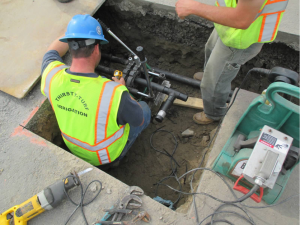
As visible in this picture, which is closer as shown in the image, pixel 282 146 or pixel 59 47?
pixel 282 146

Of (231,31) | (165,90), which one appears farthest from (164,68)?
(231,31)

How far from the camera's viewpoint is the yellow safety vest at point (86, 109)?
1748 mm

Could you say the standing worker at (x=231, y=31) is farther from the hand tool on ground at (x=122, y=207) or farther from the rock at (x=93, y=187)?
the rock at (x=93, y=187)

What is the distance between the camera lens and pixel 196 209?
1.70 metres

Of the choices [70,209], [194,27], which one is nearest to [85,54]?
[70,209]

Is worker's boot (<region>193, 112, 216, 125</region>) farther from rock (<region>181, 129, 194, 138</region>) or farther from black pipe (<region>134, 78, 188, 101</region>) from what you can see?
black pipe (<region>134, 78, 188, 101</region>)

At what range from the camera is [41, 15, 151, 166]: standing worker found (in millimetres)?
1754

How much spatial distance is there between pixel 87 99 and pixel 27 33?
1.73 metres

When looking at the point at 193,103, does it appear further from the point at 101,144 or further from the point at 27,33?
the point at 27,33

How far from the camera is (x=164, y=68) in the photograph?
365cm

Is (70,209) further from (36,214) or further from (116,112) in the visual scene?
(116,112)

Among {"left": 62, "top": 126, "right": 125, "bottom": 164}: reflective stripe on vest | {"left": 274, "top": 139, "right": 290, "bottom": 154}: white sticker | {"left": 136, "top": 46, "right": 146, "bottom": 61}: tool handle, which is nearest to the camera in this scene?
{"left": 274, "top": 139, "right": 290, "bottom": 154}: white sticker

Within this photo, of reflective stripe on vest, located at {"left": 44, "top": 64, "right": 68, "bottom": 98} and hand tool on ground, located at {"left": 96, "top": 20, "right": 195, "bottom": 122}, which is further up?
reflective stripe on vest, located at {"left": 44, "top": 64, "right": 68, "bottom": 98}

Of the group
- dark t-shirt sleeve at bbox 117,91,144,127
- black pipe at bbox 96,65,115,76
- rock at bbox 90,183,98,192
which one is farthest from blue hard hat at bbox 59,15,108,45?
rock at bbox 90,183,98,192
